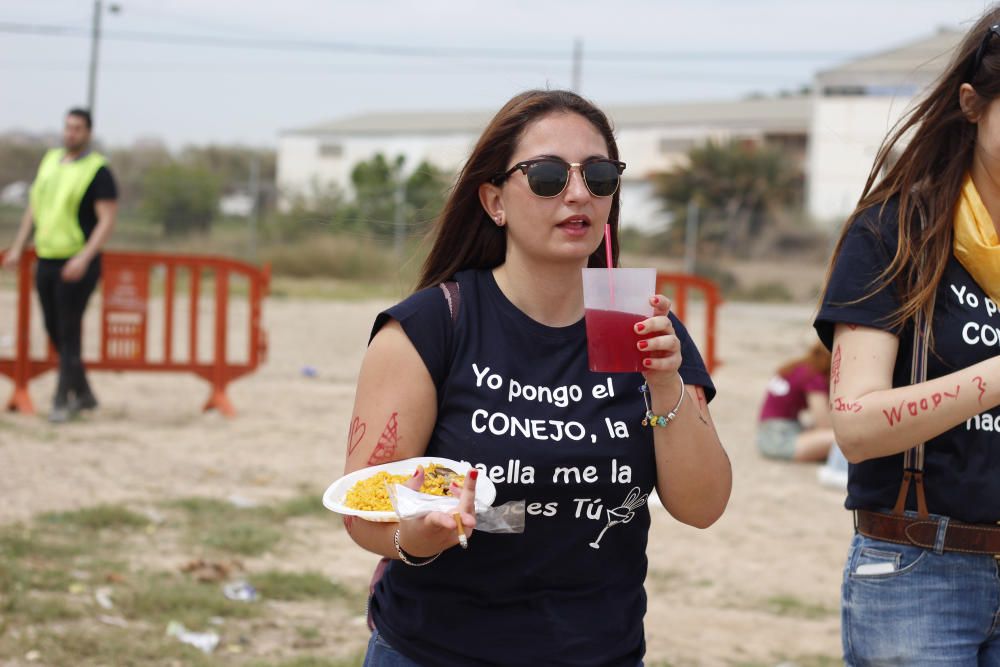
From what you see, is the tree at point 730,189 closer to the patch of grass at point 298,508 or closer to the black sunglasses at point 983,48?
the patch of grass at point 298,508

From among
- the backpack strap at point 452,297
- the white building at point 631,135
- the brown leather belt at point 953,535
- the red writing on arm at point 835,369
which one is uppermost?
the white building at point 631,135

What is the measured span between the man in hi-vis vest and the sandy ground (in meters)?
0.63

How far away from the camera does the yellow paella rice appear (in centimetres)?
221

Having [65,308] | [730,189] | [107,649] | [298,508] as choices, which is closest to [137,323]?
[65,308]

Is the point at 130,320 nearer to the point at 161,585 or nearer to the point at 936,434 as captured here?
the point at 161,585

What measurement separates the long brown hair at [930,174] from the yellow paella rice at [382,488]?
3.09 ft

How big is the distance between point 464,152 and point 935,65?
1172 mm

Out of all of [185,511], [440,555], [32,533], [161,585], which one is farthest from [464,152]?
[185,511]

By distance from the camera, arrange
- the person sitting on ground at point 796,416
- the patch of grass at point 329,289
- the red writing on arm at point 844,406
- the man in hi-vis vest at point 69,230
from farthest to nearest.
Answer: the patch of grass at point 329,289, the man in hi-vis vest at point 69,230, the person sitting on ground at point 796,416, the red writing on arm at point 844,406

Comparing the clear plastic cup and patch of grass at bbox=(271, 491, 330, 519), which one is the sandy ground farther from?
the clear plastic cup

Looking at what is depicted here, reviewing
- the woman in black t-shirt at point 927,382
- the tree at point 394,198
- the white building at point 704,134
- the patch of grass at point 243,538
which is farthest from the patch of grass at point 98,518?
the white building at point 704,134

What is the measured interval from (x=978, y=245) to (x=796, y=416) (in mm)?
7000

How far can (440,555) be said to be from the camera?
2377 millimetres

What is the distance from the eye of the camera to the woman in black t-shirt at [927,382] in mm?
2445
